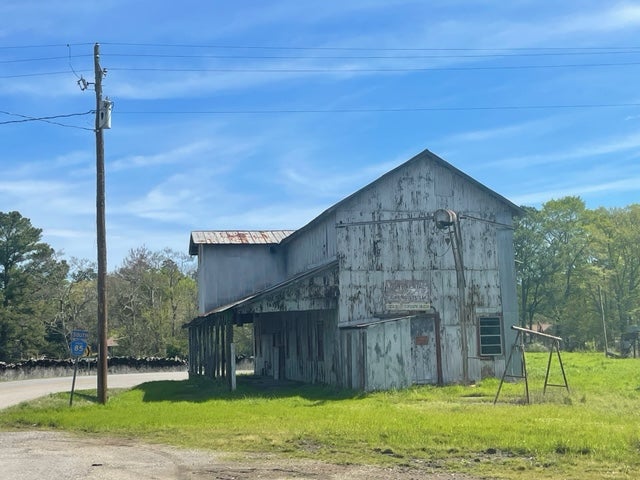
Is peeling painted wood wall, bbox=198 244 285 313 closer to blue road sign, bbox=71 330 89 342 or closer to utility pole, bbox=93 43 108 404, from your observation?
utility pole, bbox=93 43 108 404

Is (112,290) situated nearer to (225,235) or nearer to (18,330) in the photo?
(18,330)

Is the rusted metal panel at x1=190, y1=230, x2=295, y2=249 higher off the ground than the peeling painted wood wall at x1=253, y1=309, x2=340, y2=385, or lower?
higher

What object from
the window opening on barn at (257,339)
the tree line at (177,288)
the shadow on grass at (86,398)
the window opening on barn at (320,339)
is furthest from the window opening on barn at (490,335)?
the tree line at (177,288)

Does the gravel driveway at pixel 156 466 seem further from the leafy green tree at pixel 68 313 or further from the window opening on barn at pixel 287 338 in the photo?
the leafy green tree at pixel 68 313

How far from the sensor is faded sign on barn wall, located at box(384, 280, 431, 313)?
84.8 feet

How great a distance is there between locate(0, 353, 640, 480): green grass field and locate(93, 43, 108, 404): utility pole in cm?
105

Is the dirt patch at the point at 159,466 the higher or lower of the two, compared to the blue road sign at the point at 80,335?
lower

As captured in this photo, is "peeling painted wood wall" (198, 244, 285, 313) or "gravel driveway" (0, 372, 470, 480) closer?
"gravel driveway" (0, 372, 470, 480)

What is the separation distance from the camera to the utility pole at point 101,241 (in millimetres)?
22109

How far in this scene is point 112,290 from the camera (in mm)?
68188

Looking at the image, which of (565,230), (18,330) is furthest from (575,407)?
(565,230)

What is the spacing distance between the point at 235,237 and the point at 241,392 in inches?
496

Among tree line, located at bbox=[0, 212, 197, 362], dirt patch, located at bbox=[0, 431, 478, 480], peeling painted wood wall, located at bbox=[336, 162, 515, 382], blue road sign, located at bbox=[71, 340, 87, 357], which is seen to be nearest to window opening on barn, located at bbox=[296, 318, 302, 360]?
peeling painted wood wall, located at bbox=[336, 162, 515, 382]

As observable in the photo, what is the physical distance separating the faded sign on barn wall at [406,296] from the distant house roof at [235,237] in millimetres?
10658
